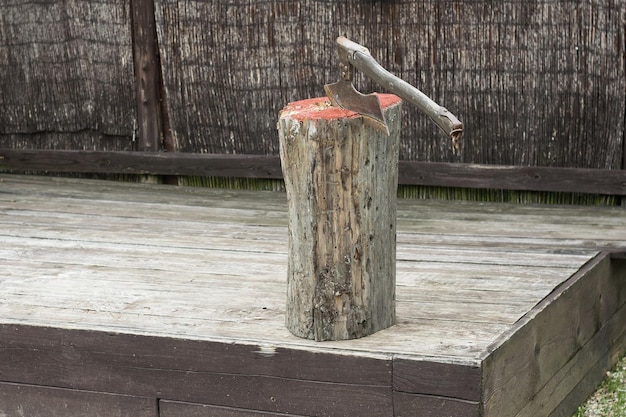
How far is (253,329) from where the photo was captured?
149 inches

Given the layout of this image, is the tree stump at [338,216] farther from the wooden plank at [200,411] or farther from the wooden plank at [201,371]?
the wooden plank at [200,411]

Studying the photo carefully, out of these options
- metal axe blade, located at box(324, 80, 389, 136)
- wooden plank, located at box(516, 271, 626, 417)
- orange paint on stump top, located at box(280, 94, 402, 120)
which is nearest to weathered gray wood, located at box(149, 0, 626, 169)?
wooden plank, located at box(516, 271, 626, 417)

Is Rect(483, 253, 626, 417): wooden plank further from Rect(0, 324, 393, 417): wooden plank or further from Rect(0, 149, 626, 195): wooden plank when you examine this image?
Rect(0, 149, 626, 195): wooden plank

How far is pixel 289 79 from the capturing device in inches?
241

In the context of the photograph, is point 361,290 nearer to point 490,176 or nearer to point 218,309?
point 218,309

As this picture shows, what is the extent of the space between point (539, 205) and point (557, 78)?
68 cm

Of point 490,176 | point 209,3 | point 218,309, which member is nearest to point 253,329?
point 218,309

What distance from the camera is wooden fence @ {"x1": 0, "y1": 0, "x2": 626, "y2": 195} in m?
5.67

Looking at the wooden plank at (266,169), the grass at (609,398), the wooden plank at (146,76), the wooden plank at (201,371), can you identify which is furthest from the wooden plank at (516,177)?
the wooden plank at (201,371)

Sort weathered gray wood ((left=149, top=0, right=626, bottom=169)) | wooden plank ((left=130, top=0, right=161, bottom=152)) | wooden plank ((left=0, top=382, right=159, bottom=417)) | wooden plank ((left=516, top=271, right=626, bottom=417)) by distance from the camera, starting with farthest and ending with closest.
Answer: wooden plank ((left=130, top=0, right=161, bottom=152)) < weathered gray wood ((left=149, top=0, right=626, bottom=169)) < wooden plank ((left=516, top=271, right=626, bottom=417)) < wooden plank ((left=0, top=382, right=159, bottom=417))

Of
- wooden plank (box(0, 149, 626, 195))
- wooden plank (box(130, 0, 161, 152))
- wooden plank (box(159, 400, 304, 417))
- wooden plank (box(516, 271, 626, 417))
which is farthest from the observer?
wooden plank (box(130, 0, 161, 152))

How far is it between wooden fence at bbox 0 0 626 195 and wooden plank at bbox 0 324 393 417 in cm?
253

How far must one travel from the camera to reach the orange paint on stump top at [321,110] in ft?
11.6

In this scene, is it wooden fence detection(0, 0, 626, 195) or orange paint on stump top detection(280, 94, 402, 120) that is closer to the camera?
orange paint on stump top detection(280, 94, 402, 120)
